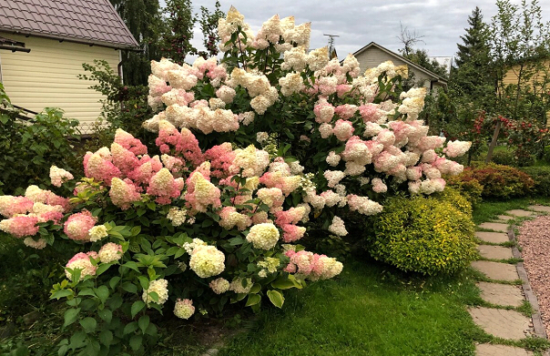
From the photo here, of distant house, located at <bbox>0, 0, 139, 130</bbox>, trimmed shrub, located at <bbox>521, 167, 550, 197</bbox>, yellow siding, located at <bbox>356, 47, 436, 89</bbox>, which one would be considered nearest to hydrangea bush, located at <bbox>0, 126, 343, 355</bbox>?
trimmed shrub, located at <bbox>521, 167, 550, 197</bbox>

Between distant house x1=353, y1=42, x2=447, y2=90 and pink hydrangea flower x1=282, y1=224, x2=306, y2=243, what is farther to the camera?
A: distant house x1=353, y1=42, x2=447, y2=90

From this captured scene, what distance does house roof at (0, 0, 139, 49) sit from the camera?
9094mm

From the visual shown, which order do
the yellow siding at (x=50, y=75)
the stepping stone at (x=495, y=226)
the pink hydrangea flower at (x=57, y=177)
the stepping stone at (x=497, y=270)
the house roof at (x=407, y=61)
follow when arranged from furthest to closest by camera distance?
the house roof at (x=407, y=61), the yellow siding at (x=50, y=75), the stepping stone at (x=495, y=226), the stepping stone at (x=497, y=270), the pink hydrangea flower at (x=57, y=177)

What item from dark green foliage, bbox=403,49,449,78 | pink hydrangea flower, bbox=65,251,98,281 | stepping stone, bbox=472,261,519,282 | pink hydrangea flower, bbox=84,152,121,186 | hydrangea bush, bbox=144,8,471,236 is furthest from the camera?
dark green foliage, bbox=403,49,449,78

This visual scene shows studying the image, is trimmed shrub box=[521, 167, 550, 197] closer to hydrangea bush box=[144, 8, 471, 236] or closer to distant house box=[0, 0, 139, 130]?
hydrangea bush box=[144, 8, 471, 236]

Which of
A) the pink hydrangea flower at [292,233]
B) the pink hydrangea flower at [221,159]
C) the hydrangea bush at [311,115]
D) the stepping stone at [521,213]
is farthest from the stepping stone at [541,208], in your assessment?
the pink hydrangea flower at [221,159]

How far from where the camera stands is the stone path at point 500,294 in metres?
3.04

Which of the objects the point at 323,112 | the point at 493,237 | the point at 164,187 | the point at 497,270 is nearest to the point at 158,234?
the point at 164,187

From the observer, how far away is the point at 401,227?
12.5ft

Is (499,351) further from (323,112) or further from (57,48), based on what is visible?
(57,48)

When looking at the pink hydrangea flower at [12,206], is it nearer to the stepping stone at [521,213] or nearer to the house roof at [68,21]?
the stepping stone at [521,213]

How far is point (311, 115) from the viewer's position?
387cm

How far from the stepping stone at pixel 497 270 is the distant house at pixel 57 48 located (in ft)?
31.1

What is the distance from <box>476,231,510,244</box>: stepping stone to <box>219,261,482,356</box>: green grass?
171 centimetres
